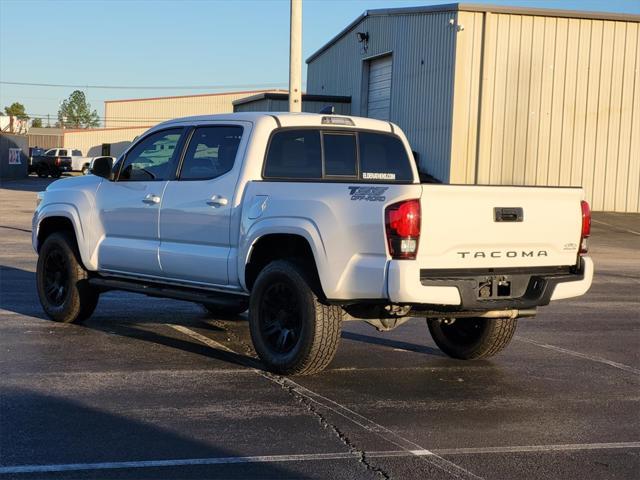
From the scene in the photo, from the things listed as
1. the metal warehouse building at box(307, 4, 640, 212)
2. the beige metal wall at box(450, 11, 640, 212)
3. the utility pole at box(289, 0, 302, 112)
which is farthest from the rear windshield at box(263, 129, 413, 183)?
the beige metal wall at box(450, 11, 640, 212)

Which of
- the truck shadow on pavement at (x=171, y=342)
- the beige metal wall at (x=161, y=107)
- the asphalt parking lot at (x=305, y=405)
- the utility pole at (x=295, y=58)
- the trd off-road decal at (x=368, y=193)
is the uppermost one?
the beige metal wall at (x=161, y=107)

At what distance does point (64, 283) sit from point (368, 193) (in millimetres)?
4148

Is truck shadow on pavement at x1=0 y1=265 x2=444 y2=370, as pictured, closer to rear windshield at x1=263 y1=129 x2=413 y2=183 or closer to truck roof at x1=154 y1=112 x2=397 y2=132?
rear windshield at x1=263 y1=129 x2=413 y2=183

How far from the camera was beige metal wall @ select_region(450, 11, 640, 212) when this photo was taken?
28703 millimetres

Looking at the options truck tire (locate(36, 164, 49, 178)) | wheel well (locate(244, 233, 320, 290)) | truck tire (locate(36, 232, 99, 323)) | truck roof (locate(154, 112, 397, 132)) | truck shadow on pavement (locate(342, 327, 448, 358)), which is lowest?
truck tire (locate(36, 164, 49, 178))

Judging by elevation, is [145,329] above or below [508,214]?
below

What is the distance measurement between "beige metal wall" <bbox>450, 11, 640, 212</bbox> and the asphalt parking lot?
1905 cm

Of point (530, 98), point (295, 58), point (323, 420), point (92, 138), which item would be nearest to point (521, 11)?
point (530, 98)

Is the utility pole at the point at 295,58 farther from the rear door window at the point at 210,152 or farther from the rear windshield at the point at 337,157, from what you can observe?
the rear door window at the point at 210,152

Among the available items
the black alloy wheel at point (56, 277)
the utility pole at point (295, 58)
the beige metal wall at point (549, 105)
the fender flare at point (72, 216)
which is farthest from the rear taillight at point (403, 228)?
the beige metal wall at point (549, 105)

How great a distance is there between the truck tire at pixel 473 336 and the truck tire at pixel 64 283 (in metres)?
3.41

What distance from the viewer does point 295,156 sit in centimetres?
806

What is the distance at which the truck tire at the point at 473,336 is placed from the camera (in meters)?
8.12

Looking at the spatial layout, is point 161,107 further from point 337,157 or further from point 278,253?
point 278,253
